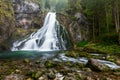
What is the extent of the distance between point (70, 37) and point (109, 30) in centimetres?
903

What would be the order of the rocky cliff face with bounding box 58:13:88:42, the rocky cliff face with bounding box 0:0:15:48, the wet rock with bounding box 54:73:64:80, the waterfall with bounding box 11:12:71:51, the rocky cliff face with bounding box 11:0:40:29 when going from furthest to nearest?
the rocky cliff face with bounding box 58:13:88:42 < the rocky cliff face with bounding box 11:0:40:29 < the waterfall with bounding box 11:12:71:51 < the rocky cliff face with bounding box 0:0:15:48 < the wet rock with bounding box 54:73:64:80

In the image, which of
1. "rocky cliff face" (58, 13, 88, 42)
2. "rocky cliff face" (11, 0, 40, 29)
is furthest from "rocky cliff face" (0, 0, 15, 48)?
"rocky cliff face" (58, 13, 88, 42)

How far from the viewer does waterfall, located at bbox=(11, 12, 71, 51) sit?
4247 cm

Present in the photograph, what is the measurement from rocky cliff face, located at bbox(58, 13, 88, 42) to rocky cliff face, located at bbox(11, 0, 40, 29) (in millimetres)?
6639

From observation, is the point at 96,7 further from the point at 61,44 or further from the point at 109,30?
the point at 61,44

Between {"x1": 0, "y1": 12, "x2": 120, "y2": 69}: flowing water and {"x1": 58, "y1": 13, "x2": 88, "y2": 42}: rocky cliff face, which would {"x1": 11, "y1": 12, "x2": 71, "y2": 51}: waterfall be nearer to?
{"x1": 0, "y1": 12, "x2": 120, "y2": 69}: flowing water

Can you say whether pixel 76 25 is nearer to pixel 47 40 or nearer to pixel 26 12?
pixel 47 40

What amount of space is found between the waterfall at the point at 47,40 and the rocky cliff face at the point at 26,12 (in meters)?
3.24

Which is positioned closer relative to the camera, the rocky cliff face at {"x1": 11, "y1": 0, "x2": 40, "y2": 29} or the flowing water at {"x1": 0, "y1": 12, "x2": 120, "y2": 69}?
the flowing water at {"x1": 0, "y1": 12, "x2": 120, "y2": 69}

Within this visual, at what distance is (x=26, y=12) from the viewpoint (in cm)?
5156

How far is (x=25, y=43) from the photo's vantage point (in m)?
42.9

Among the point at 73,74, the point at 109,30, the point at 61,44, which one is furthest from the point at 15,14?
the point at 73,74

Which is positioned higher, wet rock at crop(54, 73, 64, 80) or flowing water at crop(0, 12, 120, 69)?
flowing water at crop(0, 12, 120, 69)

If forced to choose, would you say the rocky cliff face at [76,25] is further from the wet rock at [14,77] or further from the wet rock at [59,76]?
the wet rock at [14,77]
